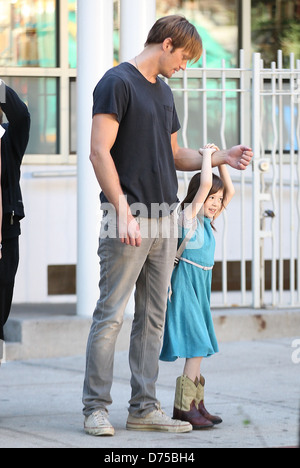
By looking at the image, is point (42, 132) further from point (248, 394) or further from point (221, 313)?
point (248, 394)

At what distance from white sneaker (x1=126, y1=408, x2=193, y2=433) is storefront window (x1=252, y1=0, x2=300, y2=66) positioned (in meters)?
5.02

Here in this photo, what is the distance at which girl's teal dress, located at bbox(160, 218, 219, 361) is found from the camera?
16.5 ft

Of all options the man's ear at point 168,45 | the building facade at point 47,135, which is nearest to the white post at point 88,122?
the building facade at point 47,135

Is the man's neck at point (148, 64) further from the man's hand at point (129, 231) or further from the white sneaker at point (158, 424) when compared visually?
the white sneaker at point (158, 424)

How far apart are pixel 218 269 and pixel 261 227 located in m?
1.23

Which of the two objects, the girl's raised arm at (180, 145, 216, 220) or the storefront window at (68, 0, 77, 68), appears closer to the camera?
the girl's raised arm at (180, 145, 216, 220)

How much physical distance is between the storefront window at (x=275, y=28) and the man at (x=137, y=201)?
4.61m

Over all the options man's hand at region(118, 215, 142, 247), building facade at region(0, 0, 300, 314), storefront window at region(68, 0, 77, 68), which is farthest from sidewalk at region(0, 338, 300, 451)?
storefront window at region(68, 0, 77, 68)

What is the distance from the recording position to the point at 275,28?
9383mm

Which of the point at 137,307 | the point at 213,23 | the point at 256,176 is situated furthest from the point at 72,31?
the point at 137,307

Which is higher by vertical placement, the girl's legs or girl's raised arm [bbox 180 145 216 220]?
girl's raised arm [bbox 180 145 216 220]

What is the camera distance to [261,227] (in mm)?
7836

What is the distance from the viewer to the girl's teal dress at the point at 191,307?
502 cm

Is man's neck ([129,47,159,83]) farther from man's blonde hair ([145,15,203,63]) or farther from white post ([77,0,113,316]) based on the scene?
white post ([77,0,113,316])
